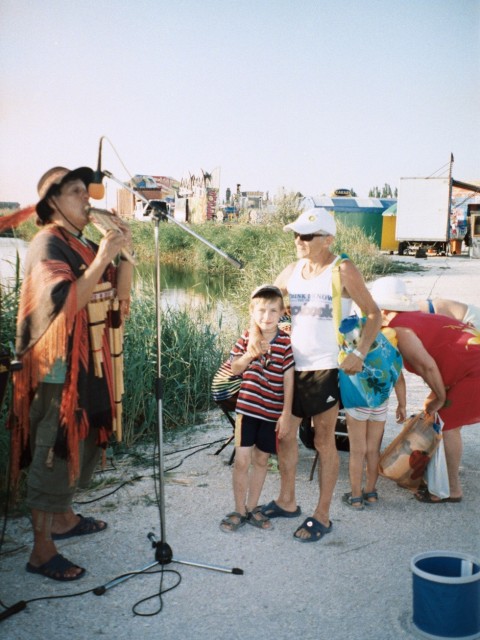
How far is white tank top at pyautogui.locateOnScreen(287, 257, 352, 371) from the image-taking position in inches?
134

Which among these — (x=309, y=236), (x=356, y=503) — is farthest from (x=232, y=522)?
(x=309, y=236)

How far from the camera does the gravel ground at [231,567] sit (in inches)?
105

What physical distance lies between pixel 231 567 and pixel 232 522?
382 mm

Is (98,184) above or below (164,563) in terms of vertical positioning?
above

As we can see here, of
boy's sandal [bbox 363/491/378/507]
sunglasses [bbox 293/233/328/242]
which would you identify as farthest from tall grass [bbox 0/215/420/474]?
boy's sandal [bbox 363/491/378/507]

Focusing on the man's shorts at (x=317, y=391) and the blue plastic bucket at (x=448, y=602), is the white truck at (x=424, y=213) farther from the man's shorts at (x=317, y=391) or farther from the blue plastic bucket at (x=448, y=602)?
the blue plastic bucket at (x=448, y=602)

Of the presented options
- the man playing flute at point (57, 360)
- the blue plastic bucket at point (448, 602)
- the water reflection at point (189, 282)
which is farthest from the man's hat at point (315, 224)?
the water reflection at point (189, 282)

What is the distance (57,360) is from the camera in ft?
9.50

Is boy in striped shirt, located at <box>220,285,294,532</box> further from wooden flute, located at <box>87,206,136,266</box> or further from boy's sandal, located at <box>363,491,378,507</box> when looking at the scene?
wooden flute, located at <box>87,206,136,266</box>

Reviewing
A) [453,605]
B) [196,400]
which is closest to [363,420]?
[453,605]

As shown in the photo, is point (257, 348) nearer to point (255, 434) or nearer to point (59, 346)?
point (255, 434)

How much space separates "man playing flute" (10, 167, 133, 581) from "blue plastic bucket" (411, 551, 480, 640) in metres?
1.46

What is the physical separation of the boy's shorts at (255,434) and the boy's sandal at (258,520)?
331mm

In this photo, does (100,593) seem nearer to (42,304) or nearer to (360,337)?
(42,304)
